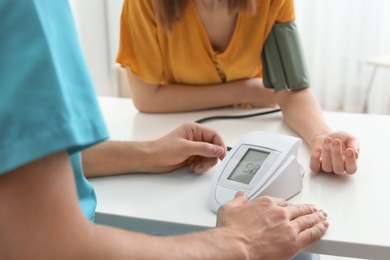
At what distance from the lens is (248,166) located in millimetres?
863

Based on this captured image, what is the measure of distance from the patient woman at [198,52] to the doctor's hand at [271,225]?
568 millimetres

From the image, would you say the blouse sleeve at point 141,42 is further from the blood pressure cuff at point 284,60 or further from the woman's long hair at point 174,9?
the blood pressure cuff at point 284,60

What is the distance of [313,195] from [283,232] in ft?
0.56

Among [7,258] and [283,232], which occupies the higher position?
[7,258]

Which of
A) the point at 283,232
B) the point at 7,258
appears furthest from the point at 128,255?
the point at 283,232

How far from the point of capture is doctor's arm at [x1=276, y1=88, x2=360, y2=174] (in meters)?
0.93

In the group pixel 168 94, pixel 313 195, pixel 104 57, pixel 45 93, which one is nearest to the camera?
pixel 45 93

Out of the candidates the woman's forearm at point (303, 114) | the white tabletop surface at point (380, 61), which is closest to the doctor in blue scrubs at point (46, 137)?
the woman's forearm at point (303, 114)

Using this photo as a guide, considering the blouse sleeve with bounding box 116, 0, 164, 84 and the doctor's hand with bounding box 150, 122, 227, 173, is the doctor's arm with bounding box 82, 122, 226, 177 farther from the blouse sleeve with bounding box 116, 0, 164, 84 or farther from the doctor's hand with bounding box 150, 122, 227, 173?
the blouse sleeve with bounding box 116, 0, 164, 84

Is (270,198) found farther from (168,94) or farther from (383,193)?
(168,94)

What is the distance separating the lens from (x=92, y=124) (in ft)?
1.65

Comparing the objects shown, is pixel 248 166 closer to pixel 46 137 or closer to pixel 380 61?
pixel 46 137

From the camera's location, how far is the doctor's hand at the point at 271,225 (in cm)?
69

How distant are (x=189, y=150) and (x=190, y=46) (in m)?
0.55
